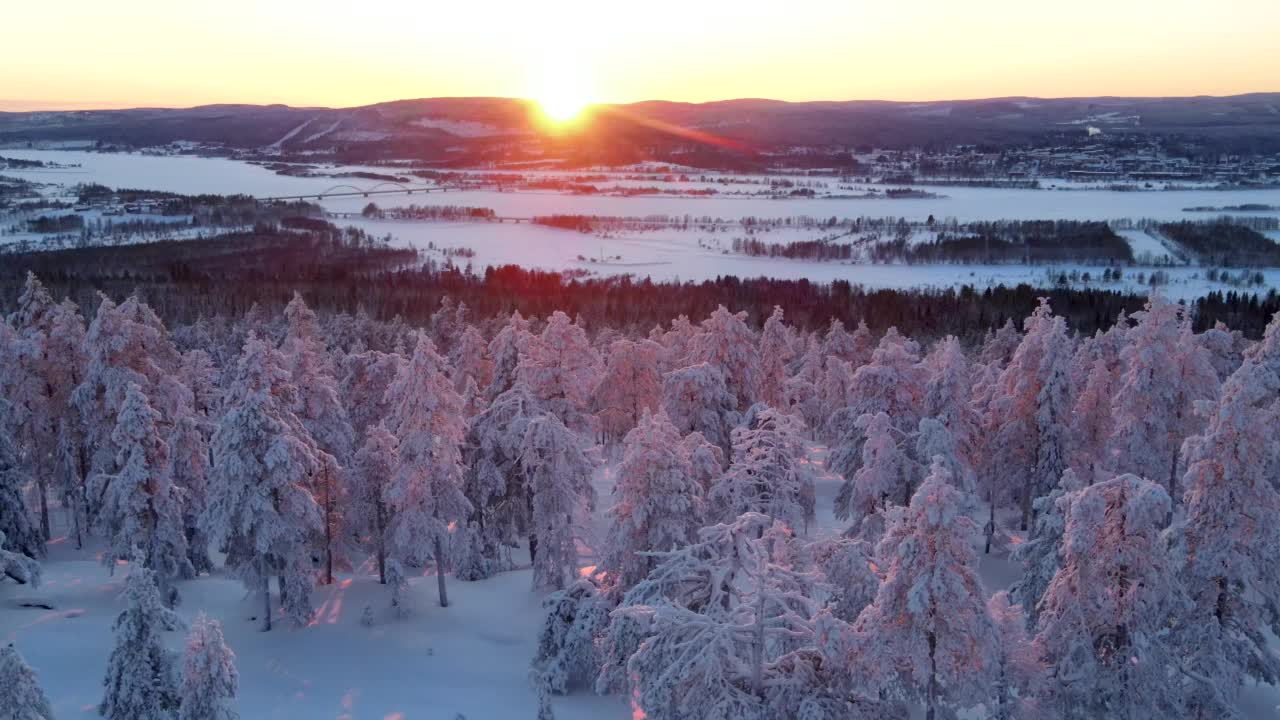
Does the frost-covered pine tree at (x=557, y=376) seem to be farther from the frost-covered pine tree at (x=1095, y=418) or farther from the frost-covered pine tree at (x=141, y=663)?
the frost-covered pine tree at (x=1095, y=418)

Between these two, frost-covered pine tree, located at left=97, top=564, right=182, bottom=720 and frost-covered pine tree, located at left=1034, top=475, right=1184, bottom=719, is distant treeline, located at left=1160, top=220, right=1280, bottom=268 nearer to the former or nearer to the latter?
frost-covered pine tree, located at left=1034, top=475, right=1184, bottom=719

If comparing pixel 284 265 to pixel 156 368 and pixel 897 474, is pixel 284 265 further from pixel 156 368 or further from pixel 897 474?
pixel 897 474

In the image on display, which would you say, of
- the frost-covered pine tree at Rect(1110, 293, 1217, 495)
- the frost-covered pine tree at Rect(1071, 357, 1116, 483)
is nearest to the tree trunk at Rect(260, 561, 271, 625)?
the frost-covered pine tree at Rect(1071, 357, 1116, 483)

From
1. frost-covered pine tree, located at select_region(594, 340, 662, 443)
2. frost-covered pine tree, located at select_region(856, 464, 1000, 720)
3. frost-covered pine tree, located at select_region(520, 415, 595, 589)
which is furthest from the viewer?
frost-covered pine tree, located at select_region(594, 340, 662, 443)

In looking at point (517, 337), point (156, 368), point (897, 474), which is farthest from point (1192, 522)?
point (156, 368)

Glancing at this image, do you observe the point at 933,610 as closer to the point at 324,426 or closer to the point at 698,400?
the point at 698,400

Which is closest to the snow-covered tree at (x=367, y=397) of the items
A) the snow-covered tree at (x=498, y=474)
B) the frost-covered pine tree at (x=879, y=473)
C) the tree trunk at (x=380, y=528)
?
the tree trunk at (x=380, y=528)
